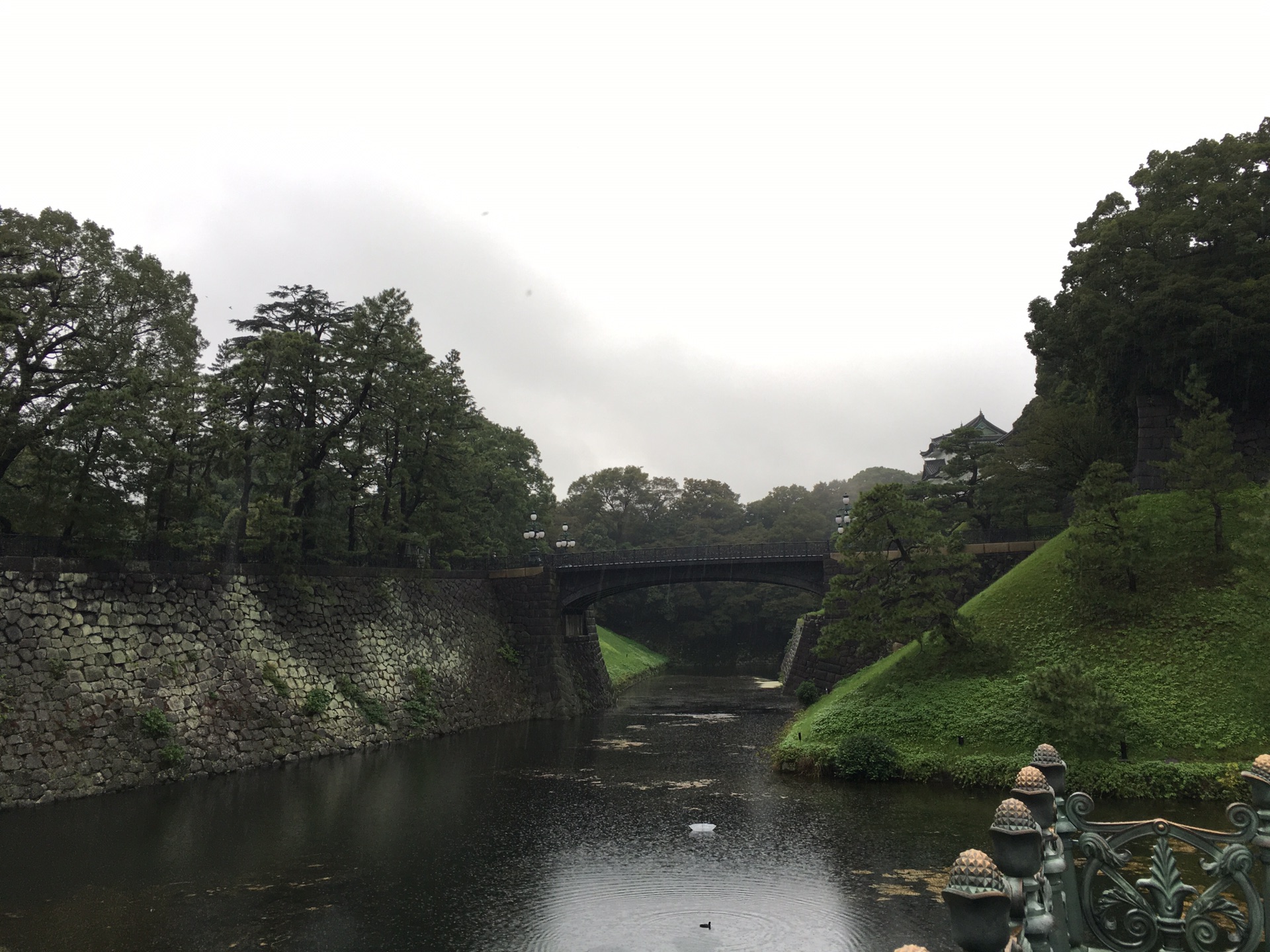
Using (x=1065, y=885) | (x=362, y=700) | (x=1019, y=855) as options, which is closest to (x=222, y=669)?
(x=362, y=700)

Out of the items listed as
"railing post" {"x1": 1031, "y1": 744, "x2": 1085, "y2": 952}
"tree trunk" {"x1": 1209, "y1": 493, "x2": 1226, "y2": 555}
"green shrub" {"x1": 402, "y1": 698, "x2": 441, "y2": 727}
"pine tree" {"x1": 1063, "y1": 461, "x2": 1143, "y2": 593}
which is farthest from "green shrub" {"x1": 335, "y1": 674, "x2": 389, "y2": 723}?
"tree trunk" {"x1": 1209, "y1": 493, "x2": 1226, "y2": 555}

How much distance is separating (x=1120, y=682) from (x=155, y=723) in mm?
34369

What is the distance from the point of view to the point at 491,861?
839 inches

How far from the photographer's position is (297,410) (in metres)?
42.0

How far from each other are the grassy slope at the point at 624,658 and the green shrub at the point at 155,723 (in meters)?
41.7

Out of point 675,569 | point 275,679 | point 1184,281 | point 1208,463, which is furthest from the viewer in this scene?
point 675,569

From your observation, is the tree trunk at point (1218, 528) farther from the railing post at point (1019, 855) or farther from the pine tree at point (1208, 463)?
the railing post at point (1019, 855)

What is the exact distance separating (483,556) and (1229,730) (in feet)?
141

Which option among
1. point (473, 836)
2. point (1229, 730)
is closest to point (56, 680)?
point (473, 836)

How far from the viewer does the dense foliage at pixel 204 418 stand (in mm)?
30828

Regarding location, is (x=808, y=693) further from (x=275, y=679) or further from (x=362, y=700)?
(x=275, y=679)

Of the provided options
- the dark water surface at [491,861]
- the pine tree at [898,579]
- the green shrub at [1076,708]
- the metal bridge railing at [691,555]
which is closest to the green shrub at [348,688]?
the dark water surface at [491,861]

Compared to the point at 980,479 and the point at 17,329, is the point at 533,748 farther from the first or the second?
the point at 980,479

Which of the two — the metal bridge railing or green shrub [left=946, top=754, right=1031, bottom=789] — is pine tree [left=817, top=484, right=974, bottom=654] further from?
the metal bridge railing
